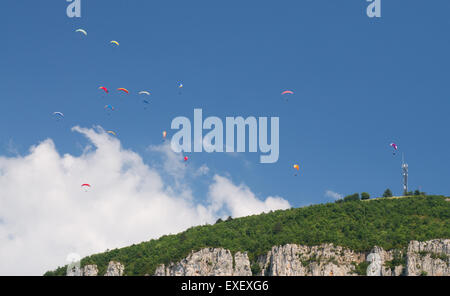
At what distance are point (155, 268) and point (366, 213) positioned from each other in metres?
58.6

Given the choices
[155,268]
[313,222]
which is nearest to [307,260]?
[313,222]

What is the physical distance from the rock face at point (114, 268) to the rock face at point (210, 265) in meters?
12.2

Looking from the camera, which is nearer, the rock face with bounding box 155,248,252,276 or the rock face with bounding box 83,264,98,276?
the rock face with bounding box 155,248,252,276

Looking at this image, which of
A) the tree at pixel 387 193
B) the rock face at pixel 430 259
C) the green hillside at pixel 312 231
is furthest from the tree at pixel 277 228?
the tree at pixel 387 193

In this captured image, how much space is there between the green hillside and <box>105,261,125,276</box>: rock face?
155cm

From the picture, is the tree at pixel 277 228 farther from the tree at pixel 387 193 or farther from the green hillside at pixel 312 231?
the tree at pixel 387 193

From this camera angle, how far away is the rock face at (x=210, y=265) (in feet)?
435

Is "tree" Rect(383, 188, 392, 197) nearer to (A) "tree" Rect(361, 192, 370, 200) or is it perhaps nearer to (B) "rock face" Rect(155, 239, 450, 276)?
(A) "tree" Rect(361, 192, 370, 200)

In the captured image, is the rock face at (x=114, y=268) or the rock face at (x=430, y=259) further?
the rock face at (x=114, y=268)

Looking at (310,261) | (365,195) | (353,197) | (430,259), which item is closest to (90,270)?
(310,261)

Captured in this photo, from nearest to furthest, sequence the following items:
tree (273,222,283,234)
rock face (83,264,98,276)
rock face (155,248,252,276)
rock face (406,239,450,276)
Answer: rock face (406,239,450,276) → rock face (155,248,252,276) → tree (273,222,283,234) → rock face (83,264,98,276)

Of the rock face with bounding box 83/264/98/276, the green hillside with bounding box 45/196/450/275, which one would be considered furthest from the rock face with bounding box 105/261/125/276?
the rock face with bounding box 83/264/98/276

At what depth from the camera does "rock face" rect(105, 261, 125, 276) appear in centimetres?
14346
